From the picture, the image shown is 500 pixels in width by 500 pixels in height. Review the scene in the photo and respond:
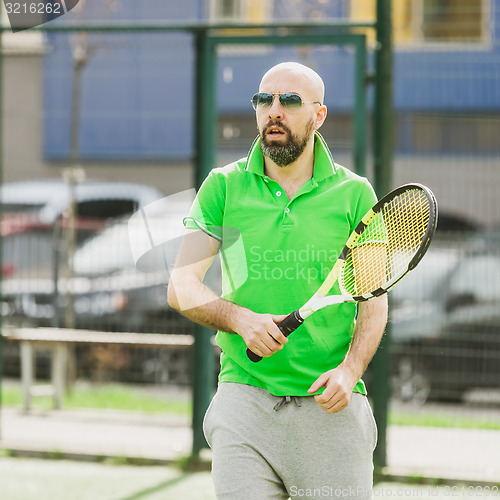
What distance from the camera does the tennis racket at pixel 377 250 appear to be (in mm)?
2943

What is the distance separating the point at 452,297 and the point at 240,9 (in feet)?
35.9

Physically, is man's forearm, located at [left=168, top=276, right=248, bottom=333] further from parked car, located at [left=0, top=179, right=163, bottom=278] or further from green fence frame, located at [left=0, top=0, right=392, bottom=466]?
parked car, located at [left=0, top=179, right=163, bottom=278]

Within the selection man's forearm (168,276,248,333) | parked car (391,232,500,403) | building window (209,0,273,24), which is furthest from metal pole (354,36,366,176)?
building window (209,0,273,24)

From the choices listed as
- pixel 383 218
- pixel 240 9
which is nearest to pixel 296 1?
pixel 240 9

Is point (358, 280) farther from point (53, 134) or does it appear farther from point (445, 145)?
point (53, 134)

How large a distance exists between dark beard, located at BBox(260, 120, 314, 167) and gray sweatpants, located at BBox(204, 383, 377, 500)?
0.71 meters

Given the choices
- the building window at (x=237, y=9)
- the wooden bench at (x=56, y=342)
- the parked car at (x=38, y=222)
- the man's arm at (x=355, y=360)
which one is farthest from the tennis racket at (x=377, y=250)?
the building window at (x=237, y=9)

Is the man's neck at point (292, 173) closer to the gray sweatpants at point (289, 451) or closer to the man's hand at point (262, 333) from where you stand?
the man's hand at point (262, 333)

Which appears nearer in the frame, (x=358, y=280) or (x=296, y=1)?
(x=358, y=280)


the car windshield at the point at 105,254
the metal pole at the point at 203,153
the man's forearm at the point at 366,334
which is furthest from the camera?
the car windshield at the point at 105,254

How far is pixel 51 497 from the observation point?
577 centimetres

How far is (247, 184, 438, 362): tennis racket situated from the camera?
2943 millimetres

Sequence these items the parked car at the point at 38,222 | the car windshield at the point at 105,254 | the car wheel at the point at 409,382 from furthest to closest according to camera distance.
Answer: the parked car at the point at 38,222, the car wheel at the point at 409,382, the car windshield at the point at 105,254

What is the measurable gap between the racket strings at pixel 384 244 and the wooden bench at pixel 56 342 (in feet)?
13.0
